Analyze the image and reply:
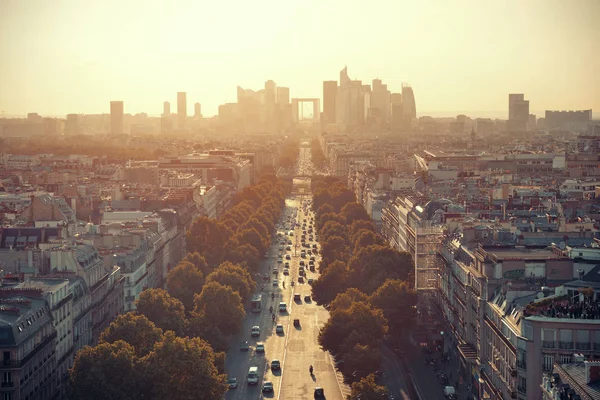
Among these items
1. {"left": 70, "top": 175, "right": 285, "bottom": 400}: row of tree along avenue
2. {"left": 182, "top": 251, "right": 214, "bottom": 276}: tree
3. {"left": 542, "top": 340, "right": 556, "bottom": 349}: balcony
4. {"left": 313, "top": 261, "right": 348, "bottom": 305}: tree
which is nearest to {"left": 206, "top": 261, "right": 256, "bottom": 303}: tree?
{"left": 70, "top": 175, "right": 285, "bottom": 400}: row of tree along avenue

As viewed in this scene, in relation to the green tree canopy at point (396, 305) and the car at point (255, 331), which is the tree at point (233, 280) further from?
the green tree canopy at point (396, 305)

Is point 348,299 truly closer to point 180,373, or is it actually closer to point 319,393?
point 319,393

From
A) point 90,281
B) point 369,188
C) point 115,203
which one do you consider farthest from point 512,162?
point 90,281

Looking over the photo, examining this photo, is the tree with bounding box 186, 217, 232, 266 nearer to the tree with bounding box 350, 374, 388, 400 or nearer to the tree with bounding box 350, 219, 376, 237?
the tree with bounding box 350, 219, 376, 237

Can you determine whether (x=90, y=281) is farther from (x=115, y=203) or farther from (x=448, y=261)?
(x=115, y=203)

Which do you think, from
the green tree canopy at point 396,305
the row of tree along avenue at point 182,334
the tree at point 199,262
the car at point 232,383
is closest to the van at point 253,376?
the car at point 232,383

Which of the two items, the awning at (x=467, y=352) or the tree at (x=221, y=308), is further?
the tree at (x=221, y=308)
